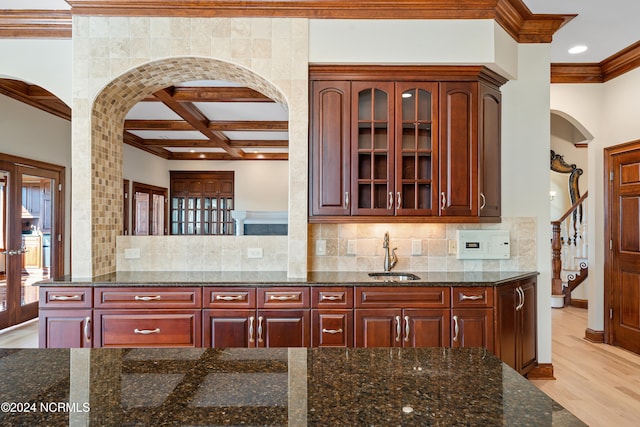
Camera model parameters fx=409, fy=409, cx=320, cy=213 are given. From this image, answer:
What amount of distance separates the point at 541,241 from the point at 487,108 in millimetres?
1230

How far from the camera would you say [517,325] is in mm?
3170

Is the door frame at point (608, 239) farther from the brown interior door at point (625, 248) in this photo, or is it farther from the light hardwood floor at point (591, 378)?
the light hardwood floor at point (591, 378)

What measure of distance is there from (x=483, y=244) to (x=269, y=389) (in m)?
2.87

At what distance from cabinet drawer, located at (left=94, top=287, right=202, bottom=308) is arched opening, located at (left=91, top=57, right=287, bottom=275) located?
1.23ft

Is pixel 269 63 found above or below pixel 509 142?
above

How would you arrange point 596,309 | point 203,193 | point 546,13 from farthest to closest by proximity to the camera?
point 203,193, point 596,309, point 546,13

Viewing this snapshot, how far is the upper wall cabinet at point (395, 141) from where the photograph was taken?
3184 millimetres

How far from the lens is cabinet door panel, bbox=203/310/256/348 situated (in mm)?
2875

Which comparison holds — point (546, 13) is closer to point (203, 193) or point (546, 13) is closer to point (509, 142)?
point (509, 142)

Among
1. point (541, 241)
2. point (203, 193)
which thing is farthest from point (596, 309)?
point (203, 193)

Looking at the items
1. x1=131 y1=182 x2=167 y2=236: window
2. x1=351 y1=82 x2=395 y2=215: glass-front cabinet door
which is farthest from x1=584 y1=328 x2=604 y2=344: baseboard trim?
x1=131 y1=182 x2=167 y2=236: window

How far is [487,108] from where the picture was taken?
334cm

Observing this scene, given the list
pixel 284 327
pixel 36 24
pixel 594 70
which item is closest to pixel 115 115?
pixel 36 24

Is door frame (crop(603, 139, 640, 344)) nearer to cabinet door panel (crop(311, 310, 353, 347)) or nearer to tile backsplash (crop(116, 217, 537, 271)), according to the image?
tile backsplash (crop(116, 217, 537, 271))
